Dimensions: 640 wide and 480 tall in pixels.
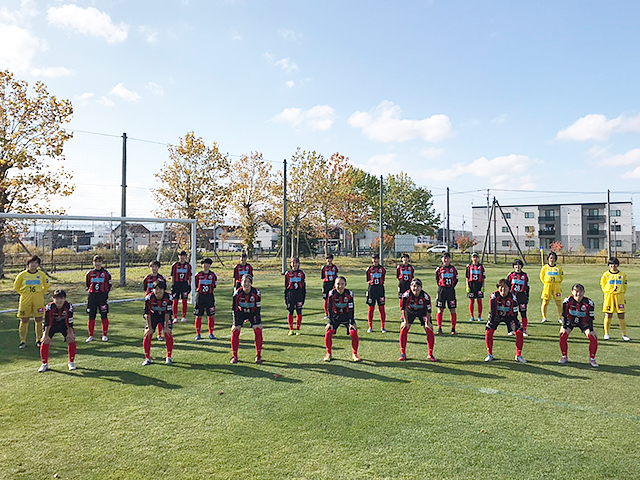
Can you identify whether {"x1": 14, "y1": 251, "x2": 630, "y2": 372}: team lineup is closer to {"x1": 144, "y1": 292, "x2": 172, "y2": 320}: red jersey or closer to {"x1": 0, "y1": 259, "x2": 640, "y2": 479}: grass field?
{"x1": 144, "y1": 292, "x2": 172, "y2": 320}: red jersey

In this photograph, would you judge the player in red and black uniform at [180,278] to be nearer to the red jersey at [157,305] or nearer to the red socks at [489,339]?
the red jersey at [157,305]

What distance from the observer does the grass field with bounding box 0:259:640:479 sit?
15.5 feet

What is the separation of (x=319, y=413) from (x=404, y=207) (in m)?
52.6

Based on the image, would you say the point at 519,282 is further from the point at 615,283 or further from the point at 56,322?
the point at 56,322

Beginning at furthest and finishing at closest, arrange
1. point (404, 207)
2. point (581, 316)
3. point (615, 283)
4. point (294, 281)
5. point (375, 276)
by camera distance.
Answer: point (404, 207), point (375, 276), point (294, 281), point (615, 283), point (581, 316)

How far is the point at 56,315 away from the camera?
805 centimetres

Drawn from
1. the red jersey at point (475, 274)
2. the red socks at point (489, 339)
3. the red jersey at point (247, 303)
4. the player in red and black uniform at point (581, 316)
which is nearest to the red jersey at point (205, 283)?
the red jersey at point (247, 303)

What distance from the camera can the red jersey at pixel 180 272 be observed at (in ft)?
41.9

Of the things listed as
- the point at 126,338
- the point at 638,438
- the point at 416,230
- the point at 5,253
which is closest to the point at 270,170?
the point at 416,230

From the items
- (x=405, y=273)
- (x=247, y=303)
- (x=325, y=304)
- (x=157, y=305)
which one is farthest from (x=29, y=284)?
(x=405, y=273)

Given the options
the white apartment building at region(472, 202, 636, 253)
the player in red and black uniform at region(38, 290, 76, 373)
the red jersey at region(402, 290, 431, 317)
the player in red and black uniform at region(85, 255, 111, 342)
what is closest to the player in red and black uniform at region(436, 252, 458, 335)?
the red jersey at region(402, 290, 431, 317)

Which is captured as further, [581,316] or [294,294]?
[294,294]

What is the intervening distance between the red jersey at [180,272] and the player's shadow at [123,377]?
4.67 meters

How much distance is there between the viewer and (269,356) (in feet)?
30.0
